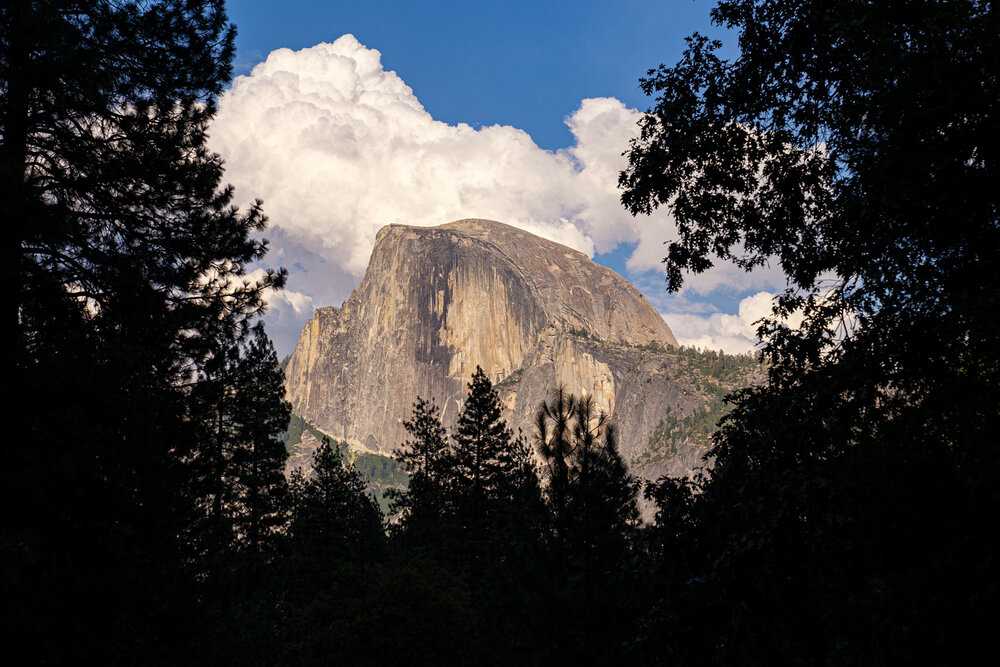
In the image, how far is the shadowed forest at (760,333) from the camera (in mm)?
4875

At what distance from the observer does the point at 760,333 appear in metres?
7.44

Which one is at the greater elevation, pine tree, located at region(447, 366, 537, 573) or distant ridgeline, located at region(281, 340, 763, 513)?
distant ridgeline, located at region(281, 340, 763, 513)

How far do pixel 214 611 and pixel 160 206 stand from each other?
392 inches

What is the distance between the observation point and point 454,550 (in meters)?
33.4

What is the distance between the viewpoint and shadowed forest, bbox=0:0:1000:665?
488 centimetres

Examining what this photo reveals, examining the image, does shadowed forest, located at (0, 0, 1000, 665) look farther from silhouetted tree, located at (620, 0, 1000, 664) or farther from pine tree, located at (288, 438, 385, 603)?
pine tree, located at (288, 438, 385, 603)

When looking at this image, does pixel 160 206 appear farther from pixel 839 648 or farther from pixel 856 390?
pixel 839 648

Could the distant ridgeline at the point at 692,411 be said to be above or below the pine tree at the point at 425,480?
above

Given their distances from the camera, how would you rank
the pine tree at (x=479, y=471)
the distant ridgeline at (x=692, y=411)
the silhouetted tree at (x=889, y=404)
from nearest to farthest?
the silhouetted tree at (x=889, y=404) → the pine tree at (x=479, y=471) → the distant ridgeline at (x=692, y=411)

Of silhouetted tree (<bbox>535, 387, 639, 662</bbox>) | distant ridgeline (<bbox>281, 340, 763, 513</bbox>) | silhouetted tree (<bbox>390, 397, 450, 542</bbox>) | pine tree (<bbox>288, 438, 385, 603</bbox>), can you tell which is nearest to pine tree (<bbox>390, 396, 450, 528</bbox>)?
silhouetted tree (<bbox>390, 397, 450, 542</bbox>)

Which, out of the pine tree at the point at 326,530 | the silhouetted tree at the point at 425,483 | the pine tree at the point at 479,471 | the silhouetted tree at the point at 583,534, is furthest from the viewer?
the silhouetted tree at the point at 425,483

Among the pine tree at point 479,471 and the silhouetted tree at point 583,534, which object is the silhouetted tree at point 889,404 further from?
the pine tree at point 479,471

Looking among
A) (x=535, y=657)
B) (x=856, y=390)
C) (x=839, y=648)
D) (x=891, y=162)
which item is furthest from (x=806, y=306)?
(x=535, y=657)

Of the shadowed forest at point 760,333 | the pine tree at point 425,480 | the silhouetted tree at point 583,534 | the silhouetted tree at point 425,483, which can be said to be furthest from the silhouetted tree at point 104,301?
the pine tree at point 425,480
